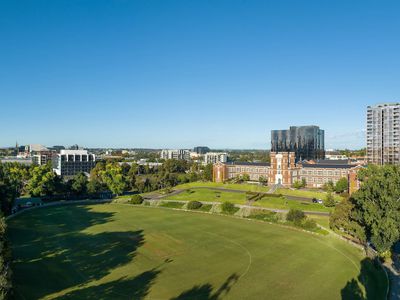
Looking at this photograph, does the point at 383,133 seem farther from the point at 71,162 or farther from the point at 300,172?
the point at 71,162

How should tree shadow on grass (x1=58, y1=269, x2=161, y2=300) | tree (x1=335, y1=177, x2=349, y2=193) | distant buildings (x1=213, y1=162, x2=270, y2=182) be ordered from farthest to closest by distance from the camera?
distant buildings (x1=213, y1=162, x2=270, y2=182) → tree (x1=335, y1=177, x2=349, y2=193) → tree shadow on grass (x1=58, y1=269, x2=161, y2=300)

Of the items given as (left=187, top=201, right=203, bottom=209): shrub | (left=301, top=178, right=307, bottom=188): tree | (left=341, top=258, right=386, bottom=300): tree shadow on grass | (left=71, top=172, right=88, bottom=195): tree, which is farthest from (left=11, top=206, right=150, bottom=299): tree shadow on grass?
(left=301, top=178, right=307, bottom=188): tree

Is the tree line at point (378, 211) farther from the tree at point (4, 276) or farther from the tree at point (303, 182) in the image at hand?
the tree at point (303, 182)

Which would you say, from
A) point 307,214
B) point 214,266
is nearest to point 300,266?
point 214,266

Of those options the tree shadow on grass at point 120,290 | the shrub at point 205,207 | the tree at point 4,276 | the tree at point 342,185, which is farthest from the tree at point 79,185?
the tree at point 342,185

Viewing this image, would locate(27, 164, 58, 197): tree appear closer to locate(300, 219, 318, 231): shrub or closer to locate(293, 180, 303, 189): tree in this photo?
locate(300, 219, 318, 231): shrub

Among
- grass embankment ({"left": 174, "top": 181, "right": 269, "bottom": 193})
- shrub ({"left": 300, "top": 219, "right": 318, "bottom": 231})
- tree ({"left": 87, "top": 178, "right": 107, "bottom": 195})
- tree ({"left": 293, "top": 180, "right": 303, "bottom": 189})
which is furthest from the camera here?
tree ({"left": 293, "top": 180, "right": 303, "bottom": 189})

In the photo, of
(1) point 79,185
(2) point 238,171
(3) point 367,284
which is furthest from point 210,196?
(3) point 367,284

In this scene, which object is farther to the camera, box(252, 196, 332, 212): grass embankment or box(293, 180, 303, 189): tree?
box(293, 180, 303, 189): tree
